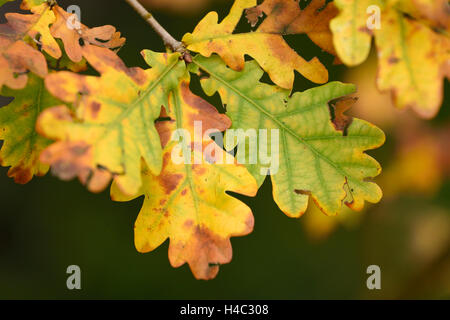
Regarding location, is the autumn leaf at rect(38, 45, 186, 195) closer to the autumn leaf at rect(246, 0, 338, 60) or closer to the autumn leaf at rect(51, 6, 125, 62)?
the autumn leaf at rect(51, 6, 125, 62)

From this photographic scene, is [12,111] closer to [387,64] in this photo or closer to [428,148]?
[387,64]

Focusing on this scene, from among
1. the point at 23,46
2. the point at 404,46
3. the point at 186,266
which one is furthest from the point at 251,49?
the point at 186,266

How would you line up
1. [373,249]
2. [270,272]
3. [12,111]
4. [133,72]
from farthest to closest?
[270,272], [373,249], [12,111], [133,72]

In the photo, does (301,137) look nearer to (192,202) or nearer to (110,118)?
(192,202)

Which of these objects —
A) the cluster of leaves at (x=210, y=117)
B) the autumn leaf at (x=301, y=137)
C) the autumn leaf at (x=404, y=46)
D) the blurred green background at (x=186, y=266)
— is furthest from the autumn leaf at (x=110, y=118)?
the blurred green background at (x=186, y=266)

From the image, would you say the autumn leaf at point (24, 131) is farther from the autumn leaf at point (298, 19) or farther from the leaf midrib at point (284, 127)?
the autumn leaf at point (298, 19)

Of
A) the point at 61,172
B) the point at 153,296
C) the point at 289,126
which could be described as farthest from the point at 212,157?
the point at 153,296

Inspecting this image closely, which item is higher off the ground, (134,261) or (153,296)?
(134,261)

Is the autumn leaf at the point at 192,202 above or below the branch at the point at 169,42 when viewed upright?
below
